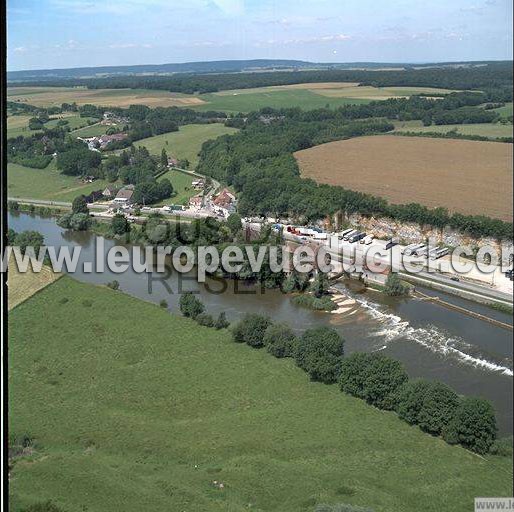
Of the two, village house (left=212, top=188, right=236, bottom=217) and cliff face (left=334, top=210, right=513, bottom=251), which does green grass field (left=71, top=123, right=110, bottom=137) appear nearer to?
village house (left=212, top=188, right=236, bottom=217)

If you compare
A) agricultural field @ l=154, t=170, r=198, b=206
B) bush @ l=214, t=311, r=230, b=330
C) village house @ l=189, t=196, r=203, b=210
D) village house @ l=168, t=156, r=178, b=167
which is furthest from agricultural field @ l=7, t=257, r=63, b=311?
village house @ l=168, t=156, r=178, b=167

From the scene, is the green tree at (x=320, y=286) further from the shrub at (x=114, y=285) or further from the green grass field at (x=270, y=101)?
the green grass field at (x=270, y=101)

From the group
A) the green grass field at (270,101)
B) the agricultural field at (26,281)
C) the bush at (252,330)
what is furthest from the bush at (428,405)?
the green grass field at (270,101)

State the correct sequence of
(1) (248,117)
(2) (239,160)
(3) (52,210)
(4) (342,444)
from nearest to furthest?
(4) (342,444) → (3) (52,210) → (2) (239,160) → (1) (248,117)

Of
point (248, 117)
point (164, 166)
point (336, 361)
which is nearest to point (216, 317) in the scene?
point (336, 361)

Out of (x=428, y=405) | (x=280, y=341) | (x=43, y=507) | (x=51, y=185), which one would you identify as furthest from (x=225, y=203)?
(x=43, y=507)

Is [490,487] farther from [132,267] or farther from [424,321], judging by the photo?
[132,267]
